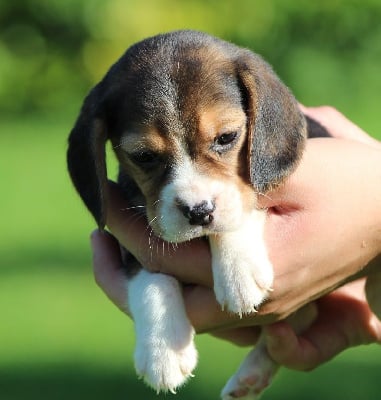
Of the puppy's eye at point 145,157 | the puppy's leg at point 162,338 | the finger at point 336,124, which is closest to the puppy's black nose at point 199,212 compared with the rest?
the puppy's eye at point 145,157

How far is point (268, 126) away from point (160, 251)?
0.65 meters

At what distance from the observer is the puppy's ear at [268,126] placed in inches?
Result: 158

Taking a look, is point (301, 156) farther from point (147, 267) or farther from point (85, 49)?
point (85, 49)

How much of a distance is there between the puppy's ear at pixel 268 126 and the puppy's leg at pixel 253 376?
101cm

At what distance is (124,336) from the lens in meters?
6.67

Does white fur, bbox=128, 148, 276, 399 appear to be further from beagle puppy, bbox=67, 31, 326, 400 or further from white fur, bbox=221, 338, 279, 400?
white fur, bbox=221, 338, 279, 400

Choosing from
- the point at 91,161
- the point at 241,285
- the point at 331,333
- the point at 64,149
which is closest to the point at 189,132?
the point at 91,161

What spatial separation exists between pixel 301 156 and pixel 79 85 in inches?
347

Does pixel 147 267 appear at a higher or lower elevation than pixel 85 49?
higher

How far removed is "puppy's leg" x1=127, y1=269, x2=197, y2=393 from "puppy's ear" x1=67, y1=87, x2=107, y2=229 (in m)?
0.38

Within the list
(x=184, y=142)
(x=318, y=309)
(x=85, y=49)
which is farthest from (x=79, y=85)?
(x=184, y=142)

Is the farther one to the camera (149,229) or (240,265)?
(149,229)

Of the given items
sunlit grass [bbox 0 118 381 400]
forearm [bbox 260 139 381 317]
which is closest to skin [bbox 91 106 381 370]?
forearm [bbox 260 139 381 317]

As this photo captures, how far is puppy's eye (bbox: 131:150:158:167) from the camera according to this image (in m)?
3.97
